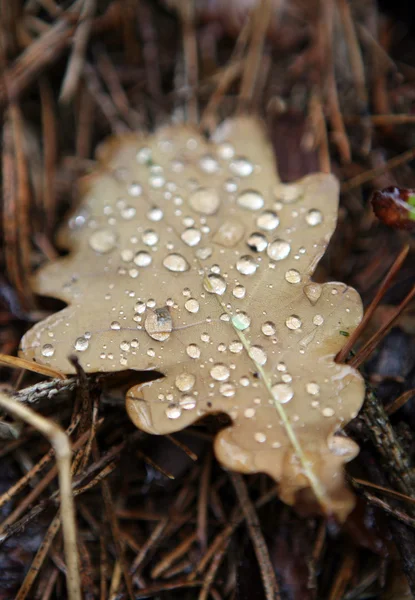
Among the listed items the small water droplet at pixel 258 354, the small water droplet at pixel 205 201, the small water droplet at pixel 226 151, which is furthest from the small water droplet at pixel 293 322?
the small water droplet at pixel 226 151

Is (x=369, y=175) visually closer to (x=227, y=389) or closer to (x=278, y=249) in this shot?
(x=278, y=249)

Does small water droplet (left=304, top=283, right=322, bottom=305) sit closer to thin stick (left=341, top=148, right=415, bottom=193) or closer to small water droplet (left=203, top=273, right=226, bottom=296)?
small water droplet (left=203, top=273, right=226, bottom=296)

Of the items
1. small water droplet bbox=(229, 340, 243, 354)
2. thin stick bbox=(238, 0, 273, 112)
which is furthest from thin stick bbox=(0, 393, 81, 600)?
thin stick bbox=(238, 0, 273, 112)

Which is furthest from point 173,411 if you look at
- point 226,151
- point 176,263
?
point 226,151

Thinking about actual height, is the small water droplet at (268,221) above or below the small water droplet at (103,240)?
above

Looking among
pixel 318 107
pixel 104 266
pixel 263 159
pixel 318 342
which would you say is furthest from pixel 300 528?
Result: pixel 318 107

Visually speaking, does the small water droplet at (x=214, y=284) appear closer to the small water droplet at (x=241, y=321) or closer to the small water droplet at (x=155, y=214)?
the small water droplet at (x=241, y=321)

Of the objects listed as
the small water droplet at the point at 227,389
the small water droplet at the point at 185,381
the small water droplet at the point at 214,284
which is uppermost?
the small water droplet at the point at 214,284
